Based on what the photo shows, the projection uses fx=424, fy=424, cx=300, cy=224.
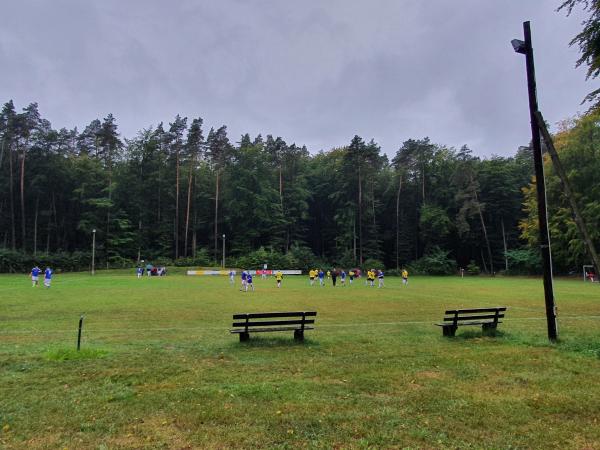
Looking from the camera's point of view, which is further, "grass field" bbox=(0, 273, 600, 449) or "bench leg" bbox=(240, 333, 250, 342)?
"bench leg" bbox=(240, 333, 250, 342)

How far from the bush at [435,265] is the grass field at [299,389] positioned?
56.7 m

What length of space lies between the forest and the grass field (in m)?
56.4

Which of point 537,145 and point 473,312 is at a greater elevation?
point 537,145

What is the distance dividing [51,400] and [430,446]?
5393 millimetres

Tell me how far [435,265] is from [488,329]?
5886 centimetres

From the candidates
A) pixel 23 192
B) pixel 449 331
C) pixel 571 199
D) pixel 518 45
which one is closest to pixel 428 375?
pixel 449 331

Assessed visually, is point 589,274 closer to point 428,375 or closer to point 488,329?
point 488,329

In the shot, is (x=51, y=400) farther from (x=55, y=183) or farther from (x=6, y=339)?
(x=55, y=183)

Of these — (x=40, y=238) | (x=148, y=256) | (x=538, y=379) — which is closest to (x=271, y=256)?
(x=148, y=256)

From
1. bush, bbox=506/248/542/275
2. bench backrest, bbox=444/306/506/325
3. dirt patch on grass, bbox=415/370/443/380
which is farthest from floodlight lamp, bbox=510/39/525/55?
bush, bbox=506/248/542/275

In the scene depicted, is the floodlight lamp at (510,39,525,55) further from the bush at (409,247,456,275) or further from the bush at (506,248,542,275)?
the bush at (409,247,456,275)

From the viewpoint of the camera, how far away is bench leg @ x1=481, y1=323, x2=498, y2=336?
12148 mm

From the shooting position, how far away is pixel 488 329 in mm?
A: 12477

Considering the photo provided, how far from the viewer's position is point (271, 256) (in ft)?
225
